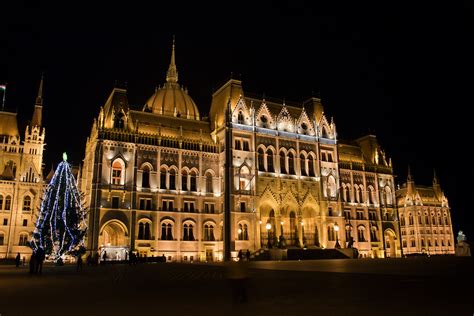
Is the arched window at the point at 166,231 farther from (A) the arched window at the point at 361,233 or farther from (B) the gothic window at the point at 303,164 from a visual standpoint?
(A) the arched window at the point at 361,233

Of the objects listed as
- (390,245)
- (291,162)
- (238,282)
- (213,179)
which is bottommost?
(238,282)

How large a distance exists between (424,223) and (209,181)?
73066 mm

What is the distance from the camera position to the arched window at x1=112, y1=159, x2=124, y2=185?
5816cm

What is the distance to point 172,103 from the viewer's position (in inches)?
2926

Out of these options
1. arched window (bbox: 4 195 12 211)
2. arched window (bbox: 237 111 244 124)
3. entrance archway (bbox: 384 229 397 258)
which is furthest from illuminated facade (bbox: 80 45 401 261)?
arched window (bbox: 4 195 12 211)

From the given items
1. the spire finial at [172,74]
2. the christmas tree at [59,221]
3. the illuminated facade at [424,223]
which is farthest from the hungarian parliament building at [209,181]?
the illuminated facade at [424,223]

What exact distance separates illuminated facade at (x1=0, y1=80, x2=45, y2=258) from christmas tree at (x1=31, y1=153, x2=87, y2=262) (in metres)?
26.9

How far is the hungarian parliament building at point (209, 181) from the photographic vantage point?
191 feet

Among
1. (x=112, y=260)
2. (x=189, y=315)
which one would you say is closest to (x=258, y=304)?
(x=189, y=315)

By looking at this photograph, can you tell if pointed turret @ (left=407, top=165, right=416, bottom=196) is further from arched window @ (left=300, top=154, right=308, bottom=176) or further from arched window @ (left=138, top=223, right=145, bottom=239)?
arched window @ (left=138, top=223, right=145, bottom=239)

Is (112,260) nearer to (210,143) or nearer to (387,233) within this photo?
(210,143)

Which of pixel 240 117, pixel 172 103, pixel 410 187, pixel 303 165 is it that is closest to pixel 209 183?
pixel 240 117

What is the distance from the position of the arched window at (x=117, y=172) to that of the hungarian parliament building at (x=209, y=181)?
0.14 metres

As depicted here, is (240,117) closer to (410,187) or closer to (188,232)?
(188,232)
